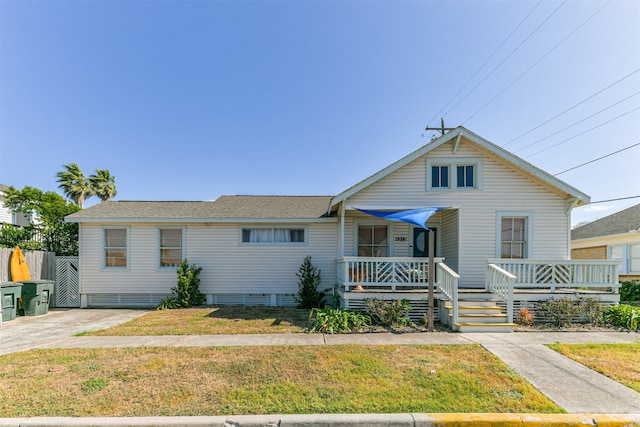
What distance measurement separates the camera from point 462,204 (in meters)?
10.4

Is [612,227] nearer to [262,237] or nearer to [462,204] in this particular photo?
[462,204]

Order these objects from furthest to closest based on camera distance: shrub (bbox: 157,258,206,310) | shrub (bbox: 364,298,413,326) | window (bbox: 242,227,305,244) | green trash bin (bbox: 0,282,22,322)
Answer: window (bbox: 242,227,305,244), shrub (bbox: 157,258,206,310), green trash bin (bbox: 0,282,22,322), shrub (bbox: 364,298,413,326)

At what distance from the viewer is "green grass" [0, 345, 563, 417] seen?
393 cm

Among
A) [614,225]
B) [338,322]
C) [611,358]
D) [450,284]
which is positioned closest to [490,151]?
[450,284]

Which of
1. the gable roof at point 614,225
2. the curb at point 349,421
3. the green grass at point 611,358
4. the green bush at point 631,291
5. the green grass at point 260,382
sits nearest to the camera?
the curb at point 349,421

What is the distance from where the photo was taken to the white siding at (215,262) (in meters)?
11.6

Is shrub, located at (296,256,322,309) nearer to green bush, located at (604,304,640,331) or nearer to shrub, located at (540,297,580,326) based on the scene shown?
shrub, located at (540,297,580,326)

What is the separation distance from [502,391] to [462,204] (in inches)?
273

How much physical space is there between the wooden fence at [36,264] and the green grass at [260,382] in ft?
18.9

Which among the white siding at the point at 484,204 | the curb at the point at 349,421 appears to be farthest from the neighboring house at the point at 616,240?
the curb at the point at 349,421

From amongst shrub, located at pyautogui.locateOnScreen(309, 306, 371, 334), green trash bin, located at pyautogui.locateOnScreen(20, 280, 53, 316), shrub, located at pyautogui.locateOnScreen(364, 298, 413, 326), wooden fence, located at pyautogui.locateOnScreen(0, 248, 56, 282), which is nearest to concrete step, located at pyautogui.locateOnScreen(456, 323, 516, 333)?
shrub, located at pyautogui.locateOnScreen(364, 298, 413, 326)

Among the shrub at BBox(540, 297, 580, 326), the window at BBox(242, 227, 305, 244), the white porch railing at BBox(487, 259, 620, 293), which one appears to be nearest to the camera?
the shrub at BBox(540, 297, 580, 326)

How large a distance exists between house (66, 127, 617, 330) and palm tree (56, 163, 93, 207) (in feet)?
56.7

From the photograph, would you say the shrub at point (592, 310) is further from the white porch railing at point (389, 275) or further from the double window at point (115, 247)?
the double window at point (115, 247)
